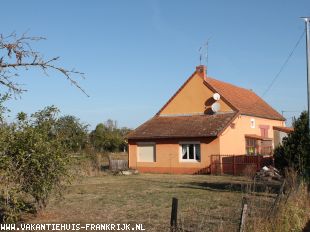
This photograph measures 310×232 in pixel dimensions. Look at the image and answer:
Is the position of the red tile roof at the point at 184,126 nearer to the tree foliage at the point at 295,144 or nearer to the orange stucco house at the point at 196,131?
the orange stucco house at the point at 196,131

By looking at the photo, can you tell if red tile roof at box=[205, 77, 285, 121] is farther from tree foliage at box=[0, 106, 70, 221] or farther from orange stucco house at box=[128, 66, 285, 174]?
tree foliage at box=[0, 106, 70, 221]

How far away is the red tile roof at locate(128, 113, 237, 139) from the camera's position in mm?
33375

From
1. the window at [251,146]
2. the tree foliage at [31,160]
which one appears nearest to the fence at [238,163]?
the window at [251,146]

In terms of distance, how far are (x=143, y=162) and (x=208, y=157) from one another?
5710 millimetres

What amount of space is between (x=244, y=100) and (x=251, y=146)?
5.29 m

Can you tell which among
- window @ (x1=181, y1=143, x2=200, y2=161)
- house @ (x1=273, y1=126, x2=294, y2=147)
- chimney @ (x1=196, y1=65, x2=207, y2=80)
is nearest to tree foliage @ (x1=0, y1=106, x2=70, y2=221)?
window @ (x1=181, y1=143, x2=200, y2=161)

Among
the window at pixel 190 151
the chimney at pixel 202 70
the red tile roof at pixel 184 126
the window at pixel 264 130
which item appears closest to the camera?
the red tile roof at pixel 184 126

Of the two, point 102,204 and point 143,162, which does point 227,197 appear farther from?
point 143,162

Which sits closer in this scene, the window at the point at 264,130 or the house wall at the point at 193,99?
the house wall at the point at 193,99

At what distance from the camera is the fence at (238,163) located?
31.0 meters

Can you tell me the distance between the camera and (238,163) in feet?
105

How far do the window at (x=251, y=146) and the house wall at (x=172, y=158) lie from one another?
17.7ft

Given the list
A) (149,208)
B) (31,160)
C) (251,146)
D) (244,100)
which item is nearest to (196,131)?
(251,146)

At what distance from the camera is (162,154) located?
35.4 metres
